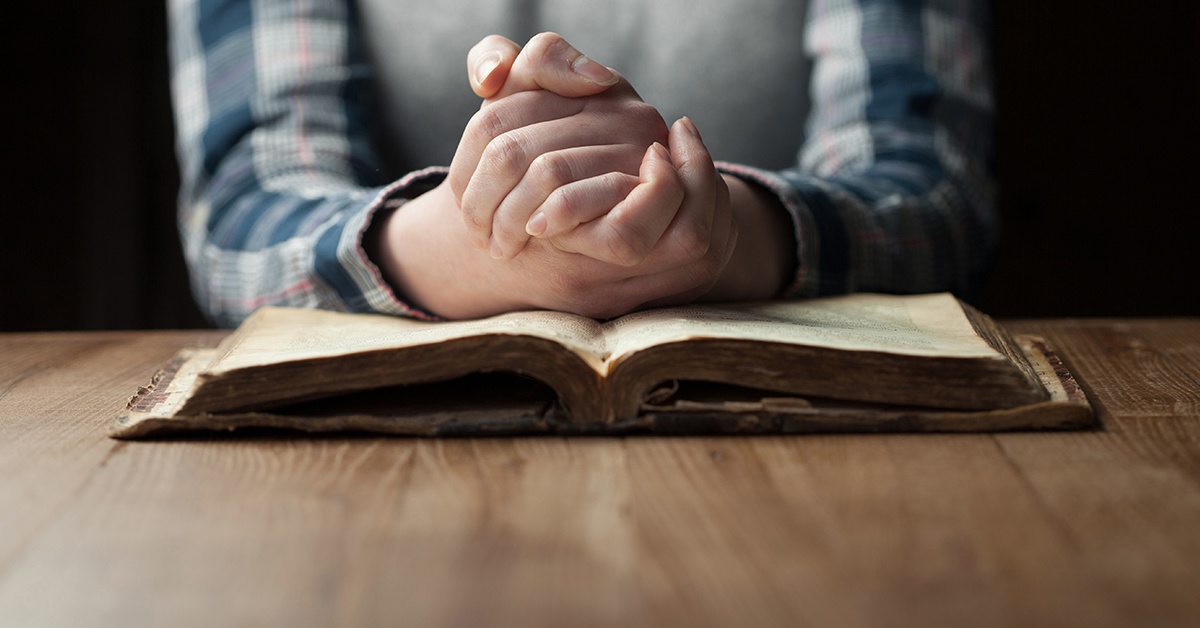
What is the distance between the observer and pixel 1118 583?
316mm

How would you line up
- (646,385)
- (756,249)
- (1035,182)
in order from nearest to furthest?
(646,385) → (756,249) → (1035,182)

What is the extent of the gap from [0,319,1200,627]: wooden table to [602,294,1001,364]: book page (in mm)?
47

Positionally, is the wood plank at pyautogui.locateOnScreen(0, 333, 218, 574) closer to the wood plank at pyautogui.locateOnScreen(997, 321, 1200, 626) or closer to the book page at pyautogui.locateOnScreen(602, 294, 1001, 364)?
the book page at pyautogui.locateOnScreen(602, 294, 1001, 364)

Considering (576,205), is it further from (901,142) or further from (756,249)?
(901,142)

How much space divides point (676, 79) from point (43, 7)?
1.06 metres

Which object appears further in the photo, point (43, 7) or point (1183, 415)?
point (43, 7)

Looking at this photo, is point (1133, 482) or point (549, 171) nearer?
point (1133, 482)

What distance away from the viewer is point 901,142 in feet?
3.23

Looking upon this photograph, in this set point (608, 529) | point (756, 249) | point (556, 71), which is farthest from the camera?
point (756, 249)

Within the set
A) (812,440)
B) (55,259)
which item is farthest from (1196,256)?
(55,259)

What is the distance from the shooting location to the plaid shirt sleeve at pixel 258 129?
90 cm

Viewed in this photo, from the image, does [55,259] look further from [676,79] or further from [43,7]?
[676,79]

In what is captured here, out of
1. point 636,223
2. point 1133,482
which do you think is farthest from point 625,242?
point 1133,482

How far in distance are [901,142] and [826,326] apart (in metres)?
0.50
